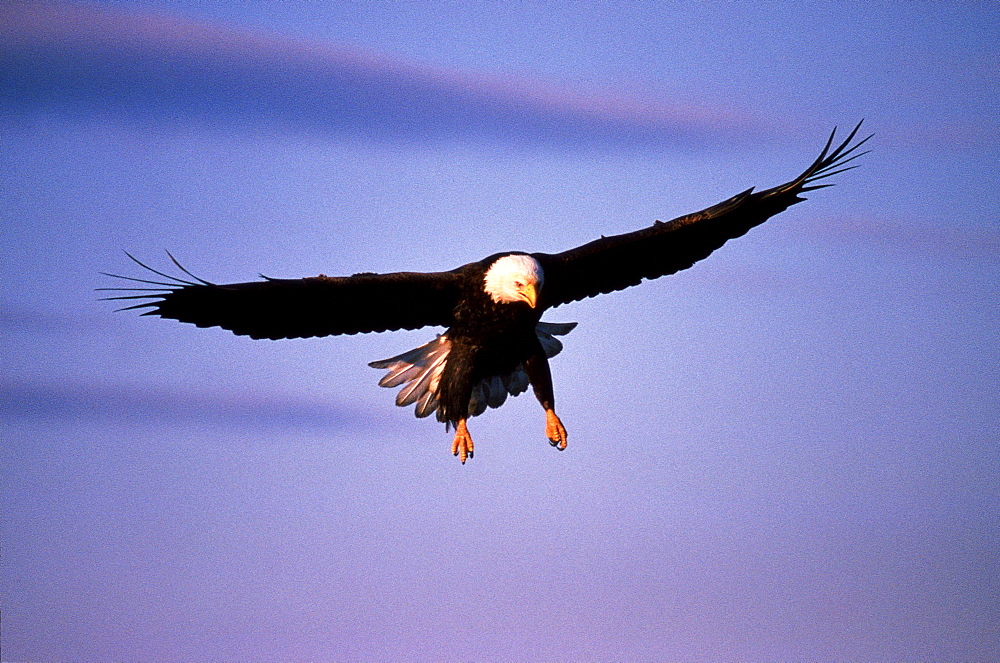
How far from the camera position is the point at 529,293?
373 inches

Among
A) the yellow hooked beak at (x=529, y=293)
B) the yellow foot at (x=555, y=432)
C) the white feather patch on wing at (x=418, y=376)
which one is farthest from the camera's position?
the white feather patch on wing at (x=418, y=376)

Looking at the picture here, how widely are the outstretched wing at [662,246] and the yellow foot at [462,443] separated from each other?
3.10ft

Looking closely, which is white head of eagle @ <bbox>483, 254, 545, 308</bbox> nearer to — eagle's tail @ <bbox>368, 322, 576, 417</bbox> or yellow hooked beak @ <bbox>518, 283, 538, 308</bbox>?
yellow hooked beak @ <bbox>518, 283, 538, 308</bbox>

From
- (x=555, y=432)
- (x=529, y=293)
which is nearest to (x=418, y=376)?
(x=555, y=432)

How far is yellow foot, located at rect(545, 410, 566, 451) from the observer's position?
32.3 ft

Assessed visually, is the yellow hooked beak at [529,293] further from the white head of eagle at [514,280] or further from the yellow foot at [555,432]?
the yellow foot at [555,432]

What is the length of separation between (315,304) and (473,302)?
0.93 meters

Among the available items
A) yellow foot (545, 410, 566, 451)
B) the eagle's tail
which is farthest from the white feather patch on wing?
yellow foot (545, 410, 566, 451)

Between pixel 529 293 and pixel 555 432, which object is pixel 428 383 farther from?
pixel 529 293

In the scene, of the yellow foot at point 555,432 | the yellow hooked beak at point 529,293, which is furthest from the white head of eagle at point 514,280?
the yellow foot at point 555,432

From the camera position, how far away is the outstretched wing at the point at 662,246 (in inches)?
397

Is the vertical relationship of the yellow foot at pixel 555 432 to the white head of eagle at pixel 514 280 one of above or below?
below

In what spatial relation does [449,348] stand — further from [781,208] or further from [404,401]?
[781,208]

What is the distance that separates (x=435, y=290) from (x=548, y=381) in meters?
0.89
